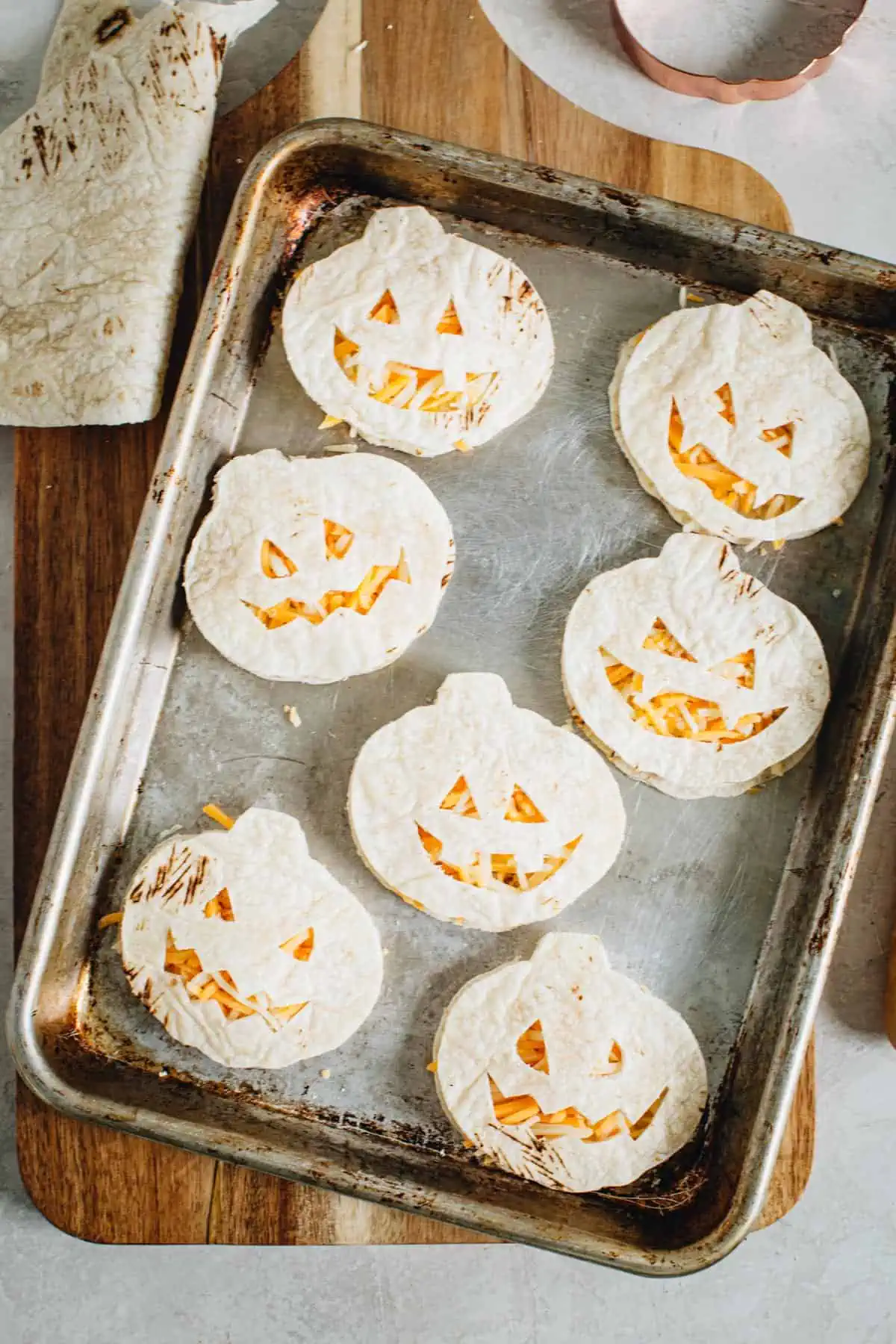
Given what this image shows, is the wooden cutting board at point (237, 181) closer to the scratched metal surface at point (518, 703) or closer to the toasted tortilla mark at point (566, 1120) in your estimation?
the scratched metal surface at point (518, 703)

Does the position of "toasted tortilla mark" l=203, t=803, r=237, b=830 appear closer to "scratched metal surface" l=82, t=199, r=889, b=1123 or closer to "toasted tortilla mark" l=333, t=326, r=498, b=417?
"scratched metal surface" l=82, t=199, r=889, b=1123

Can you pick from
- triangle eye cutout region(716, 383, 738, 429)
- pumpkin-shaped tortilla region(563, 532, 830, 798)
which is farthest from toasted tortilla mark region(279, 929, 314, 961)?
triangle eye cutout region(716, 383, 738, 429)

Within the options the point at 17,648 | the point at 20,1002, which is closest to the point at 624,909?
the point at 20,1002

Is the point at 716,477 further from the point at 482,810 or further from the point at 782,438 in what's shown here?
the point at 482,810

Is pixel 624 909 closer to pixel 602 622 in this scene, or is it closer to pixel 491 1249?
pixel 602 622

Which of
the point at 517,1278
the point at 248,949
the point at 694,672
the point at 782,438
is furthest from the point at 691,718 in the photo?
the point at 517,1278

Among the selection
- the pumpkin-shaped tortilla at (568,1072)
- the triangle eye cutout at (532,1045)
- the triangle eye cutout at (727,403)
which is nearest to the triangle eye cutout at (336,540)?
the triangle eye cutout at (727,403)
